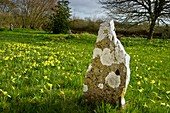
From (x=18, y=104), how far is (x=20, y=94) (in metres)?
0.45

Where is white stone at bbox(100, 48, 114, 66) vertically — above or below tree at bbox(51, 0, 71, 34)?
below

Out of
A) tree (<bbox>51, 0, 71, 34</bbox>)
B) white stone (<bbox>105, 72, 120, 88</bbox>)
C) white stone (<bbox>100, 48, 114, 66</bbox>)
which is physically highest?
tree (<bbox>51, 0, 71, 34</bbox>)

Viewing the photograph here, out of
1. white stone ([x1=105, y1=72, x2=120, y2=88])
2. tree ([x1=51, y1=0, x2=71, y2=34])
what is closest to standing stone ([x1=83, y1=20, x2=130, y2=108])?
white stone ([x1=105, y1=72, x2=120, y2=88])

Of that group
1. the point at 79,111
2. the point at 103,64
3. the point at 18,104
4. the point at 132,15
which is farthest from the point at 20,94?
the point at 132,15

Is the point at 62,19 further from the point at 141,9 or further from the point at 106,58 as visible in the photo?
the point at 106,58

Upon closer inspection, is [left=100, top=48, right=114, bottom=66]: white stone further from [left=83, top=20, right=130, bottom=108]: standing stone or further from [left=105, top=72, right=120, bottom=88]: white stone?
[left=105, top=72, right=120, bottom=88]: white stone

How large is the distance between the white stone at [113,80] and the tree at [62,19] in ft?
103

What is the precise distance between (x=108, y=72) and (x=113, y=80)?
12cm

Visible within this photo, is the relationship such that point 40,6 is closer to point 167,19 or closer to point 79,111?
point 167,19

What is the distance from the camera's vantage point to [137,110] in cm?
348

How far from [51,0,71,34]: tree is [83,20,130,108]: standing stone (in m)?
31.2

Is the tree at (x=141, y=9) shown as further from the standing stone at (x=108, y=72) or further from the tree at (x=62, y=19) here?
the standing stone at (x=108, y=72)

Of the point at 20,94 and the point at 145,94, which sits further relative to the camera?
the point at 145,94

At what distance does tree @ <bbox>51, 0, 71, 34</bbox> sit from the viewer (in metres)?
34.5
